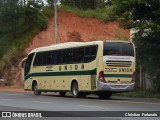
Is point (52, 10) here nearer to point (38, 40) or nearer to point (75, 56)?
point (38, 40)

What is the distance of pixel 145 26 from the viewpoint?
1188 inches

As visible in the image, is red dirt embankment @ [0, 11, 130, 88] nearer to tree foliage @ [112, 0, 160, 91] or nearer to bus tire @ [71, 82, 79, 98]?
tree foliage @ [112, 0, 160, 91]

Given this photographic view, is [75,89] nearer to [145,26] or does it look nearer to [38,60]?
[38,60]

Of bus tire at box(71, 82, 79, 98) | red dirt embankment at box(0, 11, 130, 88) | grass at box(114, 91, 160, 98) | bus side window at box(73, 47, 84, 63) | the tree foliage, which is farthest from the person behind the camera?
red dirt embankment at box(0, 11, 130, 88)

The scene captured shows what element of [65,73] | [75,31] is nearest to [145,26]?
[65,73]

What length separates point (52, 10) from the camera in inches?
2739

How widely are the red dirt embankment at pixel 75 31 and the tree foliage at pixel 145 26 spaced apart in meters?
30.1

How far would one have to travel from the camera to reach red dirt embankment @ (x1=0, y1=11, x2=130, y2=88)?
6506 centimetres

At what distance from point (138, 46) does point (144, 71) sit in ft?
8.37

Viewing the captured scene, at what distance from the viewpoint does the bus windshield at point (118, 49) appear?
2959 centimetres

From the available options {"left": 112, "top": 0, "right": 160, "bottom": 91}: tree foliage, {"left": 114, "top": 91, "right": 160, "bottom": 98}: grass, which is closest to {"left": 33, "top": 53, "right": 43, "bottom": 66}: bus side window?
{"left": 114, "top": 91, "right": 160, "bottom": 98}: grass

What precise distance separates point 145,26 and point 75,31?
123ft

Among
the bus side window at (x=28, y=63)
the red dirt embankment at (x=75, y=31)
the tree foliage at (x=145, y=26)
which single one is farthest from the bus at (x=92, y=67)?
the red dirt embankment at (x=75, y=31)

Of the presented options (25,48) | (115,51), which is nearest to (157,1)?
(115,51)
